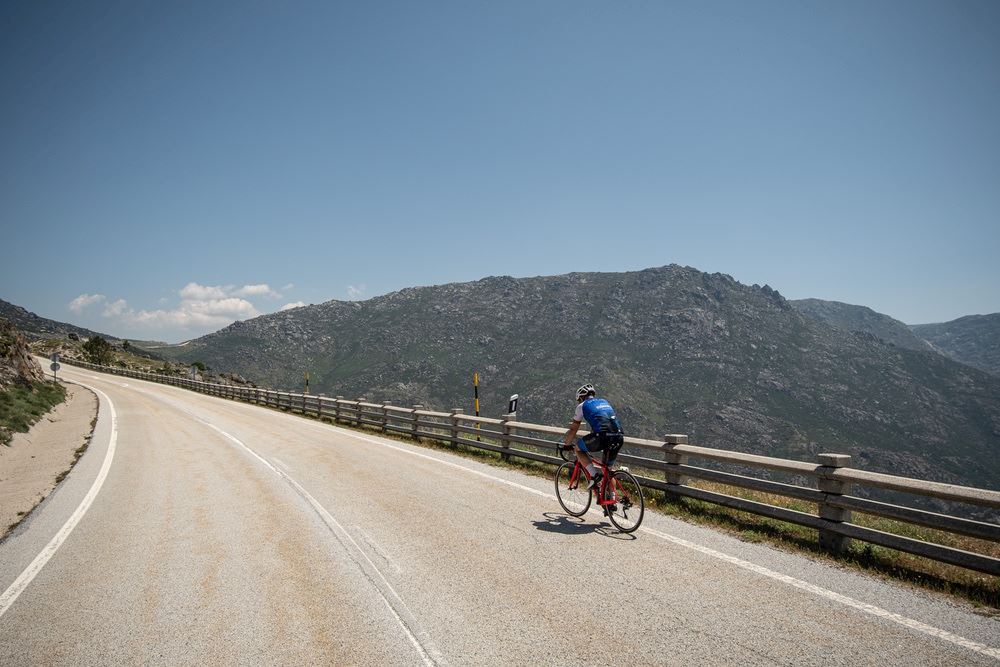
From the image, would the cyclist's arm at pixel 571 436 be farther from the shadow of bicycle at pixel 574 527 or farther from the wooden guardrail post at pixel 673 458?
the wooden guardrail post at pixel 673 458

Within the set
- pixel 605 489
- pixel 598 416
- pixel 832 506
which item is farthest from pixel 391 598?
pixel 832 506

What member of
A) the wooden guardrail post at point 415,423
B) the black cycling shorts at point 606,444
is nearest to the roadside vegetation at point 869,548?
the black cycling shorts at point 606,444

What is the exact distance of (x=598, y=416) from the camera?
7.43m

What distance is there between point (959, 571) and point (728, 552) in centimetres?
240

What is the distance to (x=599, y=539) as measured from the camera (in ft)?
22.3

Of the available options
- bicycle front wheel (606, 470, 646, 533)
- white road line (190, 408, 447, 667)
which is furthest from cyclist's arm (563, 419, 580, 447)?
white road line (190, 408, 447, 667)

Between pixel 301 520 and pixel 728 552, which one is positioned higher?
pixel 728 552

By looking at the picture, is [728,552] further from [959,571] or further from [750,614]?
[959,571]

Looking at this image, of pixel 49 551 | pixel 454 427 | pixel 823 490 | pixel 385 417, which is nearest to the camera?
pixel 823 490

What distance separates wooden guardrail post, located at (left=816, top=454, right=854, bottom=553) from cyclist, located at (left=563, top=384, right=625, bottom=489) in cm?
256

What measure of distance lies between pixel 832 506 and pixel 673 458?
269 centimetres

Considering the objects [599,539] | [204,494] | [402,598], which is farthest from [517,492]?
[204,494]

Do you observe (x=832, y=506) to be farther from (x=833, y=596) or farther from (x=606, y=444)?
(x=606, y=444)

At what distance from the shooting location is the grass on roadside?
17422 mm
